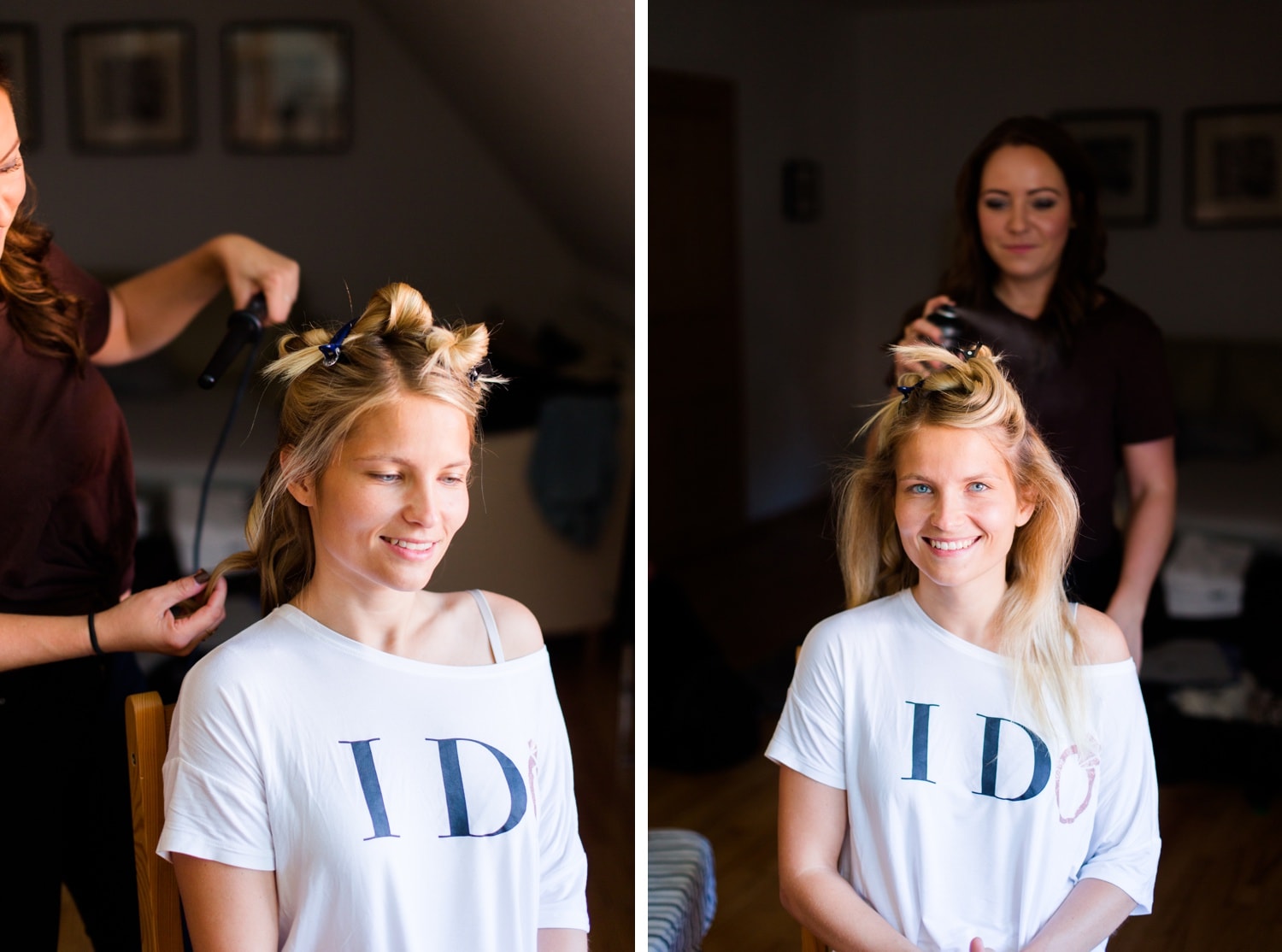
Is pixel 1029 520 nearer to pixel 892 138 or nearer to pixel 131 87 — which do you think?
pixel 892 138

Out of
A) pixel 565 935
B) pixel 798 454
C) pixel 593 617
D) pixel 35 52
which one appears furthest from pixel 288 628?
pixel 35 52

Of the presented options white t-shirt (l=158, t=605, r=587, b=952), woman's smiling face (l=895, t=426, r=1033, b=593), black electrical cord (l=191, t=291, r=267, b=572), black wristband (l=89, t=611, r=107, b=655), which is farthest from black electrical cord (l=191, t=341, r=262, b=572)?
woman's smiling face (l=895, t=426, r=1033, b=593)

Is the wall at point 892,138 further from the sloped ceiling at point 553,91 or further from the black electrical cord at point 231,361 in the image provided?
the black electrical cord at point 231,361

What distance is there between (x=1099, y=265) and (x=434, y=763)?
41.1 inches

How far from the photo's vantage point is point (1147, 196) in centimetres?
158

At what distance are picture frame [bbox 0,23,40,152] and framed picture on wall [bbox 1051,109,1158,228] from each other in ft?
4.76

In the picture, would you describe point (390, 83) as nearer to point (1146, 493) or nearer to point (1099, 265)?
point (1099, 265)

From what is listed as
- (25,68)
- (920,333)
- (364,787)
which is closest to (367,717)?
(364,787)

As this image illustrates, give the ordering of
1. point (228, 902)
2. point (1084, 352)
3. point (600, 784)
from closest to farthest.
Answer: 1. point (228, 902)
2. point (1084, 352)
3. point (600, 784)

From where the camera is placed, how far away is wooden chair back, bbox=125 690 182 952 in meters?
1.38

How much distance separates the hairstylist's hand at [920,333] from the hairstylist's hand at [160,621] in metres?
0.93

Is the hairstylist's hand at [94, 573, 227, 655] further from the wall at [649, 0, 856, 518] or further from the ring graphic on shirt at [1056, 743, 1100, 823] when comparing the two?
the ring graphic on shirt at [1056, 743, 1100, 823]

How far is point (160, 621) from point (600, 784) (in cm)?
67

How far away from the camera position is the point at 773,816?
5.78ft
